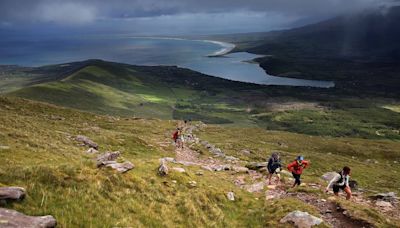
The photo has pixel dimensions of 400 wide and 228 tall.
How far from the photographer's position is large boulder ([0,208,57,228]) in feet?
39.4

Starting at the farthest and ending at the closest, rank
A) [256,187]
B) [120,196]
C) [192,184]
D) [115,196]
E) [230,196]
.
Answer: [256,187] → [230,196] → [192,184] → [120,196] → [115,196]

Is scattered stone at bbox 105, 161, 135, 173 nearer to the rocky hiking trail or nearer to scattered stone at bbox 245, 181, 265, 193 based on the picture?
the rocky hiking trail

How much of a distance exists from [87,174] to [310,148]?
90.9 metres

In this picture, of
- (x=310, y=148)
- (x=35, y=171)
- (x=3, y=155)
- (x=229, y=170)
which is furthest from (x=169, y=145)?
(x=310, y=148)

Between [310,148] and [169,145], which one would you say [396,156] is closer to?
[310,148]

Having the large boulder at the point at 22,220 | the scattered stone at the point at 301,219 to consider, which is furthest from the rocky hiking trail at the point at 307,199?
the large boulder at the point at 22,220

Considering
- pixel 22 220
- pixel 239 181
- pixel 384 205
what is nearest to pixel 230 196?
pixel 239 181

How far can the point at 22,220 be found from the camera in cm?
1259

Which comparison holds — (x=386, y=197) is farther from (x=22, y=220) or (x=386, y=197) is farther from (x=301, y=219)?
(x=22, y=220)

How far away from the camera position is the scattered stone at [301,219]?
20.9 meters

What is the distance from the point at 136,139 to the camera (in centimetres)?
5622

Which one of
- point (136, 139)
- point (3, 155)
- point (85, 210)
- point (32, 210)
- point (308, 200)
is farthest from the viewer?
point (136, 139)

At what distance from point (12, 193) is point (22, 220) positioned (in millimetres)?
1950

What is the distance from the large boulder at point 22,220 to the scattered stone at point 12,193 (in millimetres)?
944
